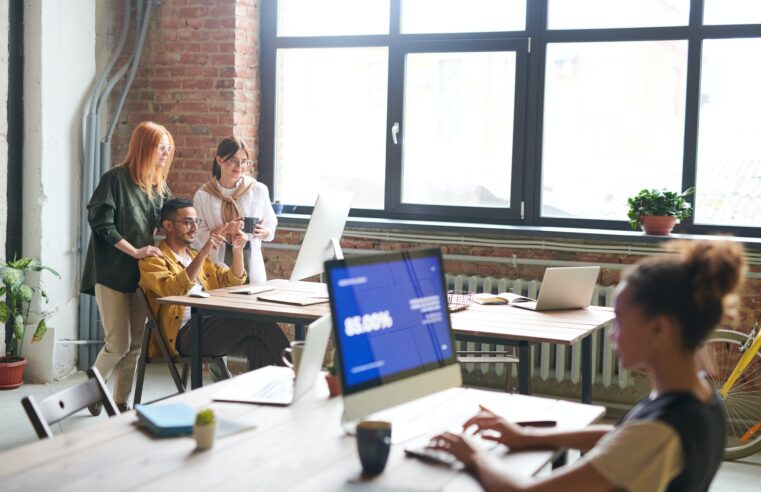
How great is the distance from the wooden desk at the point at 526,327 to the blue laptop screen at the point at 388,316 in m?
1.14

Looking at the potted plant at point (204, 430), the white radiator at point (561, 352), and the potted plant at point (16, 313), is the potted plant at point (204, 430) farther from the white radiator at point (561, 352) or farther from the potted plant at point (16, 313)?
the potted plant at point (16, 313)

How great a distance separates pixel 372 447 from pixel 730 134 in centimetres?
421

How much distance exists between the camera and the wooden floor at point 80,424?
177 inches

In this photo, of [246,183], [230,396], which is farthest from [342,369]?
[246,183]

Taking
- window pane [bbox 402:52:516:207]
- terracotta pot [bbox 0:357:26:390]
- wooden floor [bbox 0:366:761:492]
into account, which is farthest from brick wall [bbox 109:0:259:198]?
terracotta pot [bbox 0:357:26:390]

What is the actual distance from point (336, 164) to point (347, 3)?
1.09m

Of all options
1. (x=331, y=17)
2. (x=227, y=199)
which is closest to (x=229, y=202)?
(x=227, y=199)

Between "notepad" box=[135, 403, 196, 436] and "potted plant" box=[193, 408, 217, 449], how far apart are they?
110 mm

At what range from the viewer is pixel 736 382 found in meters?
5.30

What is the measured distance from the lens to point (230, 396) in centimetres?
272

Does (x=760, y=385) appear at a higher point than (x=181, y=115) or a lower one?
lower

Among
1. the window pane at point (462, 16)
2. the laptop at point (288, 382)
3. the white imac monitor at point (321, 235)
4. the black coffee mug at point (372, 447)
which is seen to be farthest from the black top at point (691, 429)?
the window pane at point (462, 16)

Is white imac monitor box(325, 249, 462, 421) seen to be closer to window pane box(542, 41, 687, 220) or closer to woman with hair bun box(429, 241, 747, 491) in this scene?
woman with hair bun box(429, 241, 747, 491)

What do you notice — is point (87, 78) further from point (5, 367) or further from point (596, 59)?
point (596, 59)
